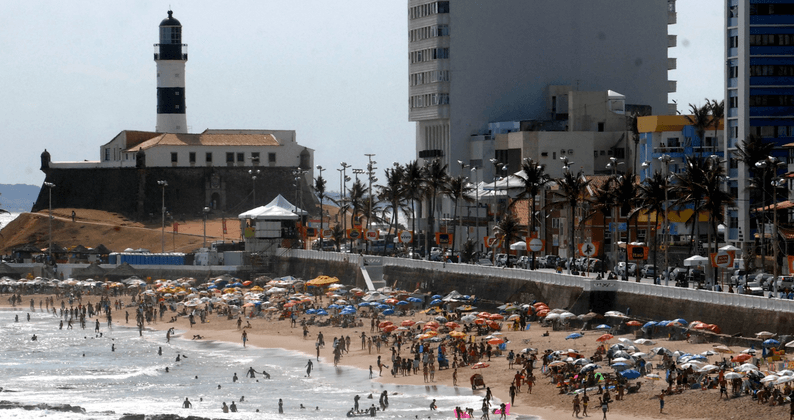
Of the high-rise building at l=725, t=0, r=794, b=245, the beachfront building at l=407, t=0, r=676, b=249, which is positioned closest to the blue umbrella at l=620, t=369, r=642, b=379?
the high-rise building at l=725, t=0, r=794, b=245

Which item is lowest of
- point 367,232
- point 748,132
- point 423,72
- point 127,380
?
point 127,380

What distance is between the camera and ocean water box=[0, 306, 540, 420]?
4944 centimetres

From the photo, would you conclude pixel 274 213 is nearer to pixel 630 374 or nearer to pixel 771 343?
pixel 630 374

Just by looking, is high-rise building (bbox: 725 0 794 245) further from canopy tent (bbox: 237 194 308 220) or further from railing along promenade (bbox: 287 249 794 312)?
canopy tent (bbox: 237 194 308 220)

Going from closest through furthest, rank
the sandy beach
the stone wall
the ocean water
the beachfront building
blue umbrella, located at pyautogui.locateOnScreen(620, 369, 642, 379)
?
the sandy beach → blue umbrella, located at pyautogui.locateOnScreen(620, 369, 642, 379) → the ocean water → the beachfront building → the stone wall

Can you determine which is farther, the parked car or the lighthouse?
the lighthouse

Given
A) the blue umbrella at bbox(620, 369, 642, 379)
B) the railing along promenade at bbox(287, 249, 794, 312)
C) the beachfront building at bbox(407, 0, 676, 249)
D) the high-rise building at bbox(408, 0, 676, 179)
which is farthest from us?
the high-rise building at bbox(408, 0, 676, 179)

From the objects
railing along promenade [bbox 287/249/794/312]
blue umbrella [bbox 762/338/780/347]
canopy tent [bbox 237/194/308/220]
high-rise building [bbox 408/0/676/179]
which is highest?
high-rise building [bbox 408/0/676/179]

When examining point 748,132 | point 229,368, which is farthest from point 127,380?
point 748,132

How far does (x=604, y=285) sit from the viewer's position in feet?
207

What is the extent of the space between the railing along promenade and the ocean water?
12443 mm

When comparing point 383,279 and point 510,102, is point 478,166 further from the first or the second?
point 383,279

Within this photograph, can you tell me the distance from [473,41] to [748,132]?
176ft

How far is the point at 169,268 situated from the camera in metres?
108
